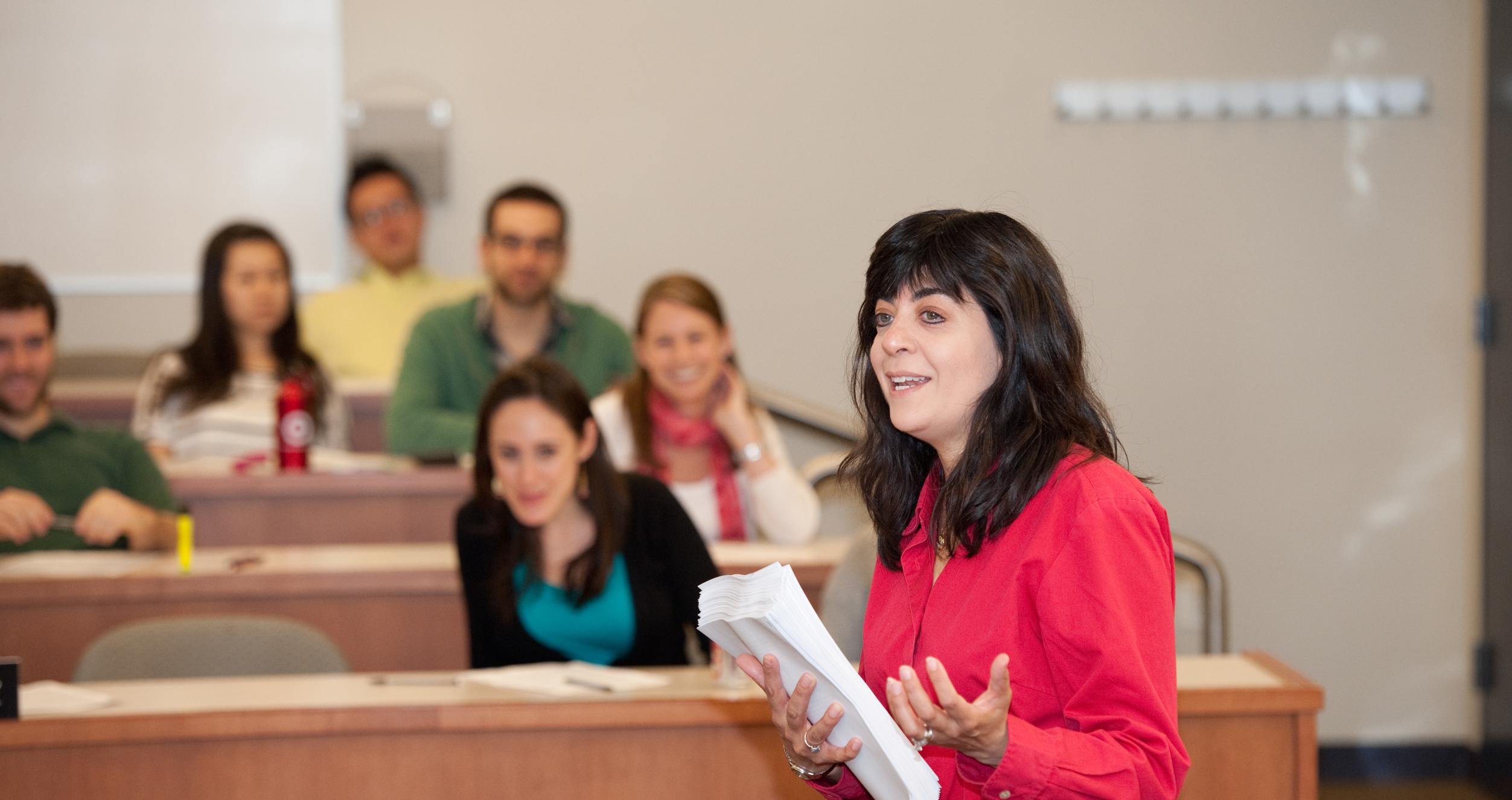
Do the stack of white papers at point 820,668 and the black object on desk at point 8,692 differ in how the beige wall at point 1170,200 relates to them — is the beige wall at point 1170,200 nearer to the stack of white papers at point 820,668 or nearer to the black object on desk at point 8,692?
the black object on desk at point 8,692

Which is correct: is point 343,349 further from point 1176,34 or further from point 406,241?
point 1176,34

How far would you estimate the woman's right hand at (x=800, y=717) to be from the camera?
1.27 meters

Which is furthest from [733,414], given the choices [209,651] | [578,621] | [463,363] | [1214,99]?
[1214,99]

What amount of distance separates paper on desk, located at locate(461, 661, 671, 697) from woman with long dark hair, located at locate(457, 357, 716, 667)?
0.90ft

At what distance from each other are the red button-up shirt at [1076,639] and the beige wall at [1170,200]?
12.2 feet

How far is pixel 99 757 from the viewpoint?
2.05m

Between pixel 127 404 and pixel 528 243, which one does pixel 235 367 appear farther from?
pixel 528 243

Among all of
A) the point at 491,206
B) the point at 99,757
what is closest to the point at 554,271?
the point at 491,206

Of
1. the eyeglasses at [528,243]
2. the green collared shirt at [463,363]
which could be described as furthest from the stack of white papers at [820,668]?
the eyeglasses at [528,243]

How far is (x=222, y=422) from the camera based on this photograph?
13.1 ft

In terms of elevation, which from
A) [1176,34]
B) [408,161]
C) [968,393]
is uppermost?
[1176,34]

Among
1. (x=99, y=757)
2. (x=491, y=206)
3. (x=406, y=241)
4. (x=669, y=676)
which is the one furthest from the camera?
(x=406, y=241)

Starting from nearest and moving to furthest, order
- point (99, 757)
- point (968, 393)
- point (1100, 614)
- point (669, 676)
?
point (1100, 614)
point (968, 393)
point (99, 757)
point (669, 676)

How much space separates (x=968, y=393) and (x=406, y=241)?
3.82 metres
